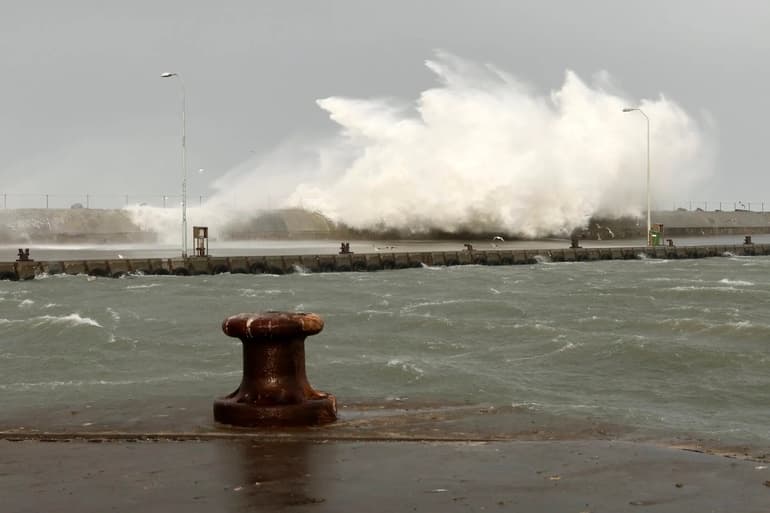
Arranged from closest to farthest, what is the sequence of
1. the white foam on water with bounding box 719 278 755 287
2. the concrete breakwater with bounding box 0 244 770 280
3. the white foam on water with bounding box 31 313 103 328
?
the white foam on water with bounding box 31 313 103 328 → the white foam on water with bounding box 719 278 755 287 → the concrete breakwater with bounding box 0 244 770 280

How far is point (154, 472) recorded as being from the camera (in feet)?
23.6

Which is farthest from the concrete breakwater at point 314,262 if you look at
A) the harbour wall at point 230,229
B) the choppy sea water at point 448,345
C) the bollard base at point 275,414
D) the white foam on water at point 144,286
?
the bollard base at point 275,414

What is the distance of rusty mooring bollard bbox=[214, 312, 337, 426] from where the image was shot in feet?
30.6

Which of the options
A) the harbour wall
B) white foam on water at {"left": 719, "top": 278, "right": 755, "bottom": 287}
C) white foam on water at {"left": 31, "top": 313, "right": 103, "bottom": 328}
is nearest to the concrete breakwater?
white foam on water at {"left": 719, "top": 278, "right": 755, "bottom": 287}

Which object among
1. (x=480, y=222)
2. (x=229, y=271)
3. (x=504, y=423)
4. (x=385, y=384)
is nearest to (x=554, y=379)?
(x=385, y=384)

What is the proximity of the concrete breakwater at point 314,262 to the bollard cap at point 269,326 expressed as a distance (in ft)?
104

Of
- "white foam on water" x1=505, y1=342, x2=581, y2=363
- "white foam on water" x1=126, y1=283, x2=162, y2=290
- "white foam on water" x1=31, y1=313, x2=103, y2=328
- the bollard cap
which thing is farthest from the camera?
→ "white foam on water" x1=126, y1=283, x2=162, y2=290

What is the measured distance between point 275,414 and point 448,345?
10130mm

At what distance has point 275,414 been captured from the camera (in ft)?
30.7

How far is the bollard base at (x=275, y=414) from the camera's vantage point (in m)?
9.34

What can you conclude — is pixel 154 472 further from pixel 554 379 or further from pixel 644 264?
pixel 644 264

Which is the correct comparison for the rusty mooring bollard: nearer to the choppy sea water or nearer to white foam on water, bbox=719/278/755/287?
the choppy sea water

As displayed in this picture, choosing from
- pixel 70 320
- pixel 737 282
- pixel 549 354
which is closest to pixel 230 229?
pixel 737 282

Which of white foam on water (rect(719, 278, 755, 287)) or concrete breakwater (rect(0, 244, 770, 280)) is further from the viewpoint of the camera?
concrete breakwater (rect(0, 244, 770, 280))
